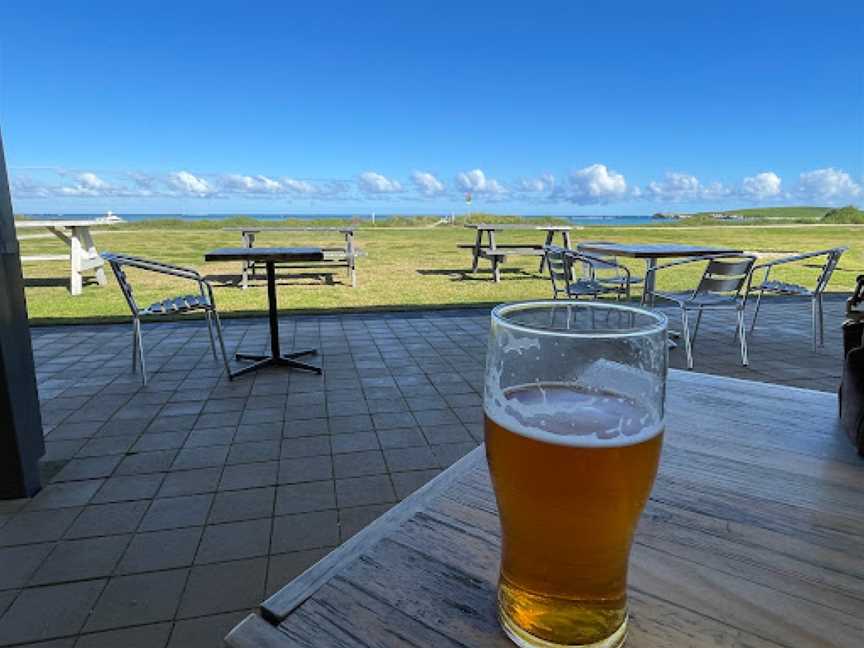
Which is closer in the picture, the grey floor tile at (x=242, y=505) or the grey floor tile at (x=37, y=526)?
the grey floor tile at (x=37, y=526)

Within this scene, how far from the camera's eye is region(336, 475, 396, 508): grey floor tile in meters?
1.97

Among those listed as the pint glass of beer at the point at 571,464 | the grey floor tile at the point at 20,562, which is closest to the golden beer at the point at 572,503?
the pint glass of beer at the point at 571,464

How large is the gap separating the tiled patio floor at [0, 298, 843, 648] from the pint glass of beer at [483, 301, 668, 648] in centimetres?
130

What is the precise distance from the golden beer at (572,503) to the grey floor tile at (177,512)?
5.91 feet

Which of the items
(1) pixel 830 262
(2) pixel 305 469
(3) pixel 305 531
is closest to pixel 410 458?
(2) pixel 305 469

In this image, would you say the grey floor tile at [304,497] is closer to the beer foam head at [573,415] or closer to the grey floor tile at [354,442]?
the grey floor tile at [354,442]

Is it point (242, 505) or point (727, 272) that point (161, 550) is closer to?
point (242, 505)

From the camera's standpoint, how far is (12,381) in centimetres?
196

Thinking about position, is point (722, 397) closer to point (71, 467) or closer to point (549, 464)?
point (549, 464)

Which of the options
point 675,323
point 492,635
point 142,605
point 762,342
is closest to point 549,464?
point 492,635

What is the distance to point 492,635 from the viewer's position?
38 cm

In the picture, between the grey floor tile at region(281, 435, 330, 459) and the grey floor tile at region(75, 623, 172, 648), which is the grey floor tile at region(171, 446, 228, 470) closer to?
the grey floor tile at region(281, 435, 330, 459)

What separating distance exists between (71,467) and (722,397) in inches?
102

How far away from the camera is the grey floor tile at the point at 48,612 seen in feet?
4.38
